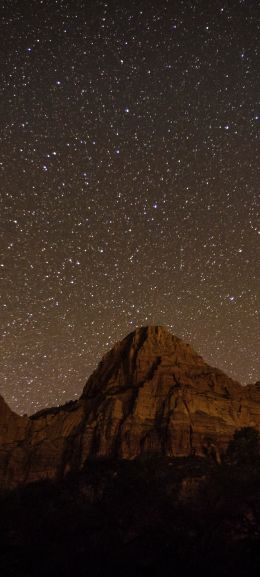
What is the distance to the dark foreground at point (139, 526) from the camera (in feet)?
118

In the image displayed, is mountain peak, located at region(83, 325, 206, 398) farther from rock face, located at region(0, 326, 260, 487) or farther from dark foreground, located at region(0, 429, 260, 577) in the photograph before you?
dark foreground, located at region(0, 429, 260, 577)

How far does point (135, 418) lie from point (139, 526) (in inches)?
1818

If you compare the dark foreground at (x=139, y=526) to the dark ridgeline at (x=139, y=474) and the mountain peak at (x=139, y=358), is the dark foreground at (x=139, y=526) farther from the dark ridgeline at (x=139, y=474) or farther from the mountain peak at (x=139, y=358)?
the mountain peak at (x=139, y=358)

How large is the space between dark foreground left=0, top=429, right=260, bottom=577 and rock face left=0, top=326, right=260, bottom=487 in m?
24.1

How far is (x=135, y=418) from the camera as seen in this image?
91.6 m

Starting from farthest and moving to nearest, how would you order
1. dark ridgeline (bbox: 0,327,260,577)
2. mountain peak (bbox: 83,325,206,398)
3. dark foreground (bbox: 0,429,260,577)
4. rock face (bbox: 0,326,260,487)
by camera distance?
mountain peak (bbox: 83,325,206,398)
rock face (bbox: 0,326,260,487)
dark ridgeline (bbox: 0,327,260,577)
dark foreground (bbox: 0,429,260,577)

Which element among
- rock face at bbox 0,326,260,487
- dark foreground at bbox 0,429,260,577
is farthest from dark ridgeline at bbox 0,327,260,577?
rock face at bbox 0,326,260,487

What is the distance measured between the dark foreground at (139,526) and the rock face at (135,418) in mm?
24122

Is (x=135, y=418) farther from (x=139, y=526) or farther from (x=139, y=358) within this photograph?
(x=139, y=526)

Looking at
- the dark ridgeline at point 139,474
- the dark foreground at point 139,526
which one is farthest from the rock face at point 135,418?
the dark foreground at point 139,526

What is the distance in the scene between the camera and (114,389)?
105 metres

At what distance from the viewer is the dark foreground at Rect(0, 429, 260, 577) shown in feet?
118

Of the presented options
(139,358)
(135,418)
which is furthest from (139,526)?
(139,358)

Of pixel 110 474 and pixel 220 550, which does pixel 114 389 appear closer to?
pixel 110 474
